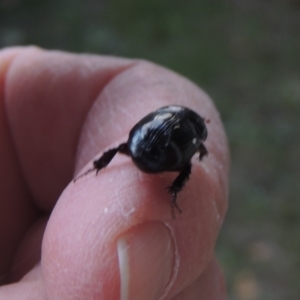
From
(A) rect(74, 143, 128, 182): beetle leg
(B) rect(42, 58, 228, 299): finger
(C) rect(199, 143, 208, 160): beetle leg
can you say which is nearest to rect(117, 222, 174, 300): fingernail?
(B) rect(42, 58, 228, 299): finger

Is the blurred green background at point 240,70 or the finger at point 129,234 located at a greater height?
the finger at point 129,234

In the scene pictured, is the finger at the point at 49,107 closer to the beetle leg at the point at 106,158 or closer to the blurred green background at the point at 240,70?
the beetle leg at the point at 106,158

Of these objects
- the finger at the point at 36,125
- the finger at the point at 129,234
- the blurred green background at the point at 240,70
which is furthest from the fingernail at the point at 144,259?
the blurred green background at the point at 240,70

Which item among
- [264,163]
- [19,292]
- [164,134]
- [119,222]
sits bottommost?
[264,163]

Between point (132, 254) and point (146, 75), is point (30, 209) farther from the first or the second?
point (132, 254)

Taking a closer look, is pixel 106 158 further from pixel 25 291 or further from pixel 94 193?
pixel 25 291

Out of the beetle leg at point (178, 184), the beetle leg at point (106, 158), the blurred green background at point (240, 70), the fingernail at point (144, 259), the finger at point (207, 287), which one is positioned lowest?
the blurred green background at point (240, 70)

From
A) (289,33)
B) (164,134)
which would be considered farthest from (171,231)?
(289,33)
